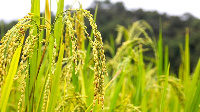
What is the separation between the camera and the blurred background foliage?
25.4 meters

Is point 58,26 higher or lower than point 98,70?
higher

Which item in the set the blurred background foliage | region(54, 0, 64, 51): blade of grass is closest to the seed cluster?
region(54, 0, 64, 51): blade of grass

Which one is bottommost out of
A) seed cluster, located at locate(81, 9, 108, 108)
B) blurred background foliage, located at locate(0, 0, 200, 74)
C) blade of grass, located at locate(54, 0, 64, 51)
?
seed cluster, located at locate(81, 9, 108, 108)

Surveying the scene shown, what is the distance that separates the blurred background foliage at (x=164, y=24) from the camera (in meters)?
Result: 25.4

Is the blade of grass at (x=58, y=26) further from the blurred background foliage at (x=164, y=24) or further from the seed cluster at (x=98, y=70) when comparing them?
the blurred background foliage at (x=164, y=24)

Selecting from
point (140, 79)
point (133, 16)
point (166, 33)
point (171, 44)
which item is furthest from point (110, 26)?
point (140, 79)

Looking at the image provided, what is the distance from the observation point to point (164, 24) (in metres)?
32.9

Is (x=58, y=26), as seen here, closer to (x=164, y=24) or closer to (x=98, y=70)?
(x=98, y=70)

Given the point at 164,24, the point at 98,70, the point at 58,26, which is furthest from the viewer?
the point at 164,24

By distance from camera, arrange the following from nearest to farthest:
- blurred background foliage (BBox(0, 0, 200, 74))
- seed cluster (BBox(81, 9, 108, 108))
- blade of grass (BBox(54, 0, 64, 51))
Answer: seed cluster (BBox(81, 9, 108, 108)) < blade of grass (BBox(54, 0, 64, 51)) < blurred background foliage (BBox(0, 0, 200, 74))

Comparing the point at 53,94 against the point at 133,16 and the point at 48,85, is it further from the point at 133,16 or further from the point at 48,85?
the point at 133,16

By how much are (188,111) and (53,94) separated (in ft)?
3.05

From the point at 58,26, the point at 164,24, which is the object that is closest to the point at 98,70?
the point at 58,26

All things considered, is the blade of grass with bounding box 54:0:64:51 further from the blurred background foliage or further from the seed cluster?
the blurred background foliage
